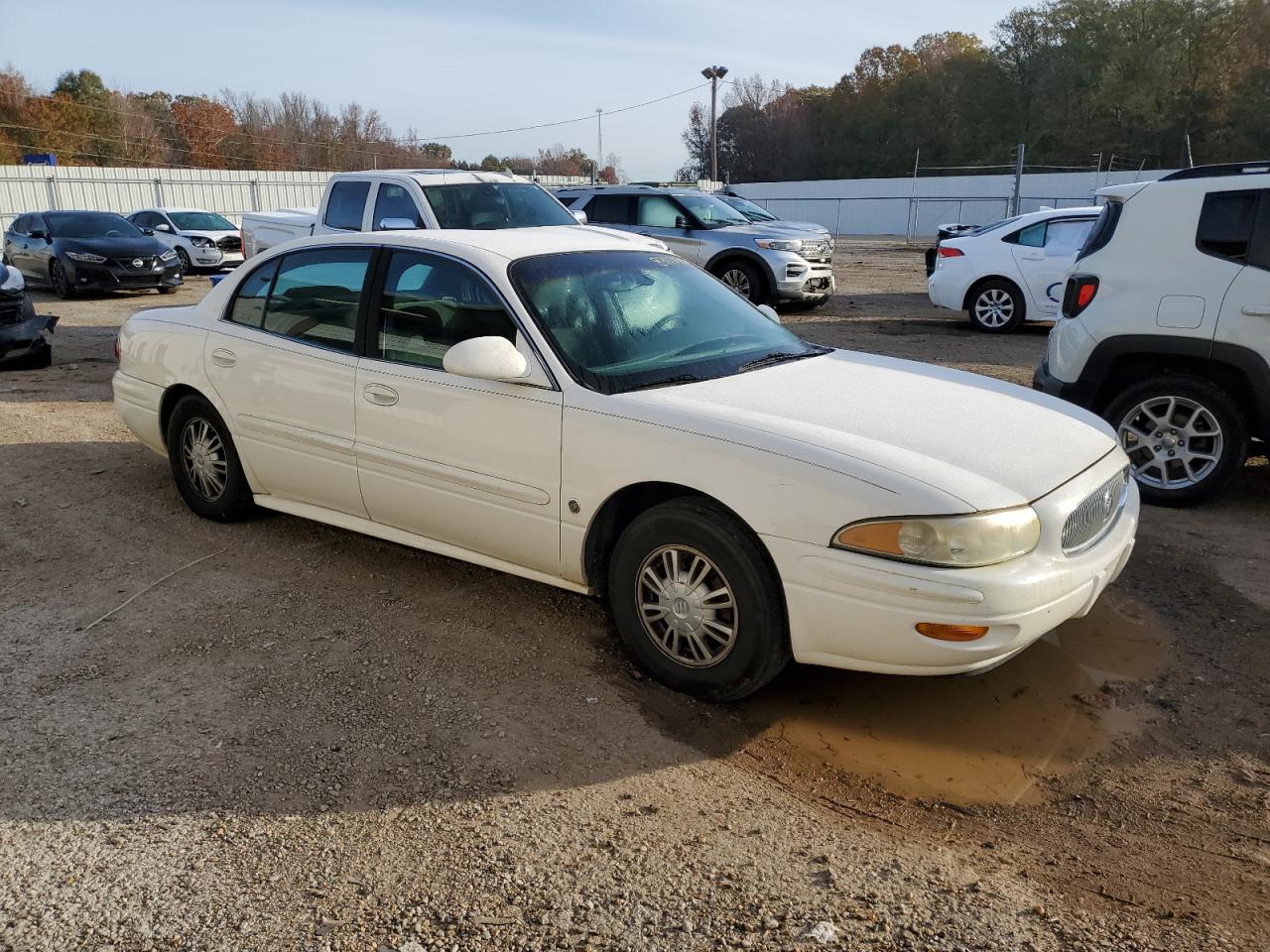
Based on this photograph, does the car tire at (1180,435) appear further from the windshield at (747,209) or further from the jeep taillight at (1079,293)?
the windshield at (747,209)

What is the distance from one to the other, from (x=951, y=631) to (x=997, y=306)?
36.7 ft

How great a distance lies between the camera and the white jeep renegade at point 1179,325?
555 cm

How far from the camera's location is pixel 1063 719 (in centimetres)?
362

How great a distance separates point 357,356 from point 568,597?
4.81 ft


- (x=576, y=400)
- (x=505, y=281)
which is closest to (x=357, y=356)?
(x=505, y=281)

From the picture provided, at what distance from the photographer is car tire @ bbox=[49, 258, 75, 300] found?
17031mm

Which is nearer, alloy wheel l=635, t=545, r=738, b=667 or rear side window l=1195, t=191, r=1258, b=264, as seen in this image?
Result: alloy wheel l=635, t=545, r=738, b=667

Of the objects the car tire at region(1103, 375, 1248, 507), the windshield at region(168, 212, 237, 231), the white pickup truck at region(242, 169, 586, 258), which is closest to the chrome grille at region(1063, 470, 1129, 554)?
the car tire at region(1103, 375, 1248, 507)

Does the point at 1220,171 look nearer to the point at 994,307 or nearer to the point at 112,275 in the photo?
the point at 994,307

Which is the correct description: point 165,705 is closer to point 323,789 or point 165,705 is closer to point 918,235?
point 323,789

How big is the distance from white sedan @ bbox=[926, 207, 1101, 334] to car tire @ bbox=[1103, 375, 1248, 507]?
7.25 metres

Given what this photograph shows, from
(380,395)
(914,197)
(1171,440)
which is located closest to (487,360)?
(380,395)

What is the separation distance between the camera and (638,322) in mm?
4246

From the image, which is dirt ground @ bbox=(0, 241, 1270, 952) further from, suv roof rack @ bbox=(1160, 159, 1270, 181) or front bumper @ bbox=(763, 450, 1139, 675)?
suv roof rack @ bbox=(1160, 159, 1270, 181)
